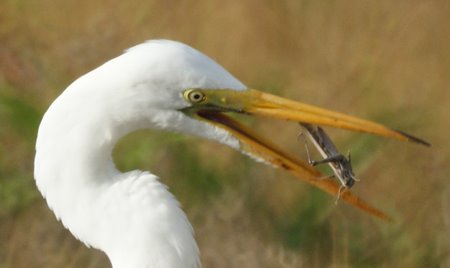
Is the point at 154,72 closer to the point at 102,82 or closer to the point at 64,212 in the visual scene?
the point at 102,82

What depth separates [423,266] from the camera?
5875mm

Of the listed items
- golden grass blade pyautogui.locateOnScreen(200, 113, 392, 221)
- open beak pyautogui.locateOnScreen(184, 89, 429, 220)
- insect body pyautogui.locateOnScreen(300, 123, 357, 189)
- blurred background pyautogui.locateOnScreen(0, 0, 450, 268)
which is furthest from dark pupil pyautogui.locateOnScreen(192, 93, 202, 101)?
blurred background pyautogui.locateOnScreen(0, 0, 450, 268)

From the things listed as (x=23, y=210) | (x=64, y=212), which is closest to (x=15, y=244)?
(x=23, y=210)

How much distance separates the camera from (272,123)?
6480 mm

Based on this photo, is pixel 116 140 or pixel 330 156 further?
pixel 330 156

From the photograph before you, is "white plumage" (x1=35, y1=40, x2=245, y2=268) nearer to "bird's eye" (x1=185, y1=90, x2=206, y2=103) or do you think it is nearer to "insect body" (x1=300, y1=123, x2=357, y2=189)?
"bird's eye" (x1=185, y1=90, x2=206, y2=103)

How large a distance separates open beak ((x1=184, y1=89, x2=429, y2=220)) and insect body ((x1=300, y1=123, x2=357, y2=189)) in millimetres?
76

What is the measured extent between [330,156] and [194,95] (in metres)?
Answer: 0.52

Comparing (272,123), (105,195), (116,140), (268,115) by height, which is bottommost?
(105,195)

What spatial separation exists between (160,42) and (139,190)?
396 mm

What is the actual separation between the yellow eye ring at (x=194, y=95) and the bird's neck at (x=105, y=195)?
15 centimetres

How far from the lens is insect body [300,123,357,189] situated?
3.86m

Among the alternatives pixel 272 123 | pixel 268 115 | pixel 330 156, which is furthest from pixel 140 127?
pixel 272 123

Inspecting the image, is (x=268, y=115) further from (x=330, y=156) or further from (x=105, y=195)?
(x=105, y=195)
